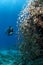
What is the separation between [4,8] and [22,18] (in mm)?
6348

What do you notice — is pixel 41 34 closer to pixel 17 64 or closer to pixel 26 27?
pixel 26 27

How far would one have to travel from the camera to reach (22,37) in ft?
16.0

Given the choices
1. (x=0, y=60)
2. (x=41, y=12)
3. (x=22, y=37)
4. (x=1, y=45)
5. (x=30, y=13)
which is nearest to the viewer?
(x=41, y=12)

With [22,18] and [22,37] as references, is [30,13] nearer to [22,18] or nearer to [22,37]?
[22,18]

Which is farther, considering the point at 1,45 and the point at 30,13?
the point at 1,45

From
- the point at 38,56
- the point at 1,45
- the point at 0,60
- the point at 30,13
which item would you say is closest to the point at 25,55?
the point at 38,56

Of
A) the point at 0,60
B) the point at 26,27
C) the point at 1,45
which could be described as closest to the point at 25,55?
the point at 26,27

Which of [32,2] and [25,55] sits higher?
[32,2]

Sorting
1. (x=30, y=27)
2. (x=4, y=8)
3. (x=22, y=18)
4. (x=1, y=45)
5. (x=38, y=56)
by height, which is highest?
(x=4, y=8)

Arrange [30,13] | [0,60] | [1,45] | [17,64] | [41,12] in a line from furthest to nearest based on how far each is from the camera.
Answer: [1,45]
[0,60]
[17,64]
[30,13]
[41,12]

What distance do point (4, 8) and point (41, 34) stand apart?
6.81 meters

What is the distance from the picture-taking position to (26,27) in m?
4.63

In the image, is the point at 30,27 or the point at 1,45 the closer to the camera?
the point at 30,27

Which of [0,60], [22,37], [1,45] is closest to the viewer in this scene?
[22,37]
